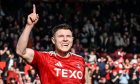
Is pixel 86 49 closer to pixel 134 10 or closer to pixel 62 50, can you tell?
pixel 134 10

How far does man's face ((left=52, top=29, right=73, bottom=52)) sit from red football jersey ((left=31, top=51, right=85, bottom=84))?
0.16m

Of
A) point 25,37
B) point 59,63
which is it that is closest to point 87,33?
point 59,63

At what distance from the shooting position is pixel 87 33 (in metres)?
23.0

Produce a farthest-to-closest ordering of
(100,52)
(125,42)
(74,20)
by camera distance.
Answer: (74,20) < (125,42) < (100,52)

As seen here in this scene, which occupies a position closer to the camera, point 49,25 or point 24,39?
point 24,39

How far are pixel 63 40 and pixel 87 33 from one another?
690 inches

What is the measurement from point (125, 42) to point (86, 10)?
3970 millimetres

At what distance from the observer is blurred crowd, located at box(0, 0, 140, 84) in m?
17.5

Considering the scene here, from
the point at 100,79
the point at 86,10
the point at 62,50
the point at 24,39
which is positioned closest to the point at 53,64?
the point at 62,50

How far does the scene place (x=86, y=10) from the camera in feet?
85.3

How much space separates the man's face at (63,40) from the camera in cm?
548

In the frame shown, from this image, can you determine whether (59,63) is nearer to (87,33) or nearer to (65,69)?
(65,69)

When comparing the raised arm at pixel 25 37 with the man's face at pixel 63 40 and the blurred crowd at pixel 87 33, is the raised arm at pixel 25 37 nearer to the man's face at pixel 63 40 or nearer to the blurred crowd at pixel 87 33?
the man's face at pixel 63 40

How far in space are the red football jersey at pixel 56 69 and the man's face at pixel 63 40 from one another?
0.16 m
